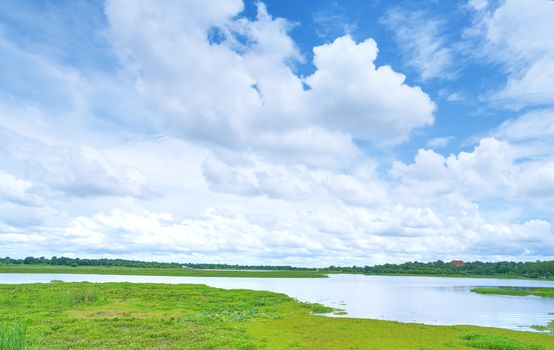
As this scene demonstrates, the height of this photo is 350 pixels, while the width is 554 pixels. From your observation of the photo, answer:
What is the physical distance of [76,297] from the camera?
153 ft

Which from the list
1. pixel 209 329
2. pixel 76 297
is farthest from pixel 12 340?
pixel 76 297

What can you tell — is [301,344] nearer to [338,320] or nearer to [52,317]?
[338,320]

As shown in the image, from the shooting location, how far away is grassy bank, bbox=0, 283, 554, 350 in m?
26.1

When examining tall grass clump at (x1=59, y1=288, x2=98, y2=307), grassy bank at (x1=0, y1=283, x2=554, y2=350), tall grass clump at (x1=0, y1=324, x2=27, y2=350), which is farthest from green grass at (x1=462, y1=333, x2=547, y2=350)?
tall grass clump at (x1=59, y1=288, x2=98, y2=307)

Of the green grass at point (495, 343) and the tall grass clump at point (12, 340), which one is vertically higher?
the tall grass clump at point (12, 340)

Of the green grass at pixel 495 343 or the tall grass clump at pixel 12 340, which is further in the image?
the green grass at pixel 495 343

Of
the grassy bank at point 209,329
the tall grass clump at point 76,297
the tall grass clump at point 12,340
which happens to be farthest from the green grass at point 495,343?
the tall grass clump at point 76,297

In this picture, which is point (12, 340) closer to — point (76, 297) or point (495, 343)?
point (495, 343)

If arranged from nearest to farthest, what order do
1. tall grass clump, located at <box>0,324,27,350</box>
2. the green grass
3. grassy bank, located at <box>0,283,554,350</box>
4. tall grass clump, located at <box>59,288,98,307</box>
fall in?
tall grass clump, located at <box>0,324,27,350</box> → grassy bank, located at <box>0,283,554,350</box> → the green grass → tall grass clump, located at <box>59,288,98,307</box>

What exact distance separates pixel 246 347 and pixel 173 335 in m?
5.96

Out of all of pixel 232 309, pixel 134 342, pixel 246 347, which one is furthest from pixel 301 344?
pixel 232 309

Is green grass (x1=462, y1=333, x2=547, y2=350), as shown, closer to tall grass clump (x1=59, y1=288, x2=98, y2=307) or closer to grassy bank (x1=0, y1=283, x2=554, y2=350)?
grassy bank (x1=0, y1=283, x2=554, y2=350)

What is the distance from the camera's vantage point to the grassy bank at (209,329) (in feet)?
85.8

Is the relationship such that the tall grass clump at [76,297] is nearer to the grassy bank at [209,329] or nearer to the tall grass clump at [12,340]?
the grassy bank at [209,329]
